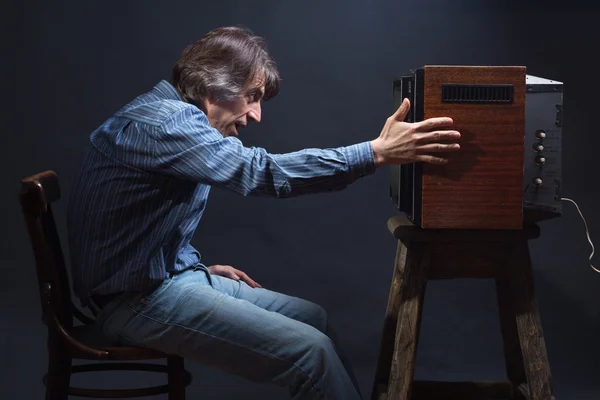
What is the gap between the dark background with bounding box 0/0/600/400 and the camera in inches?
165

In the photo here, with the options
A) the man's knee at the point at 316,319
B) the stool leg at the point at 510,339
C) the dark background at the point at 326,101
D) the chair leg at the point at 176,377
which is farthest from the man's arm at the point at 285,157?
the dark background at the point at 326,101

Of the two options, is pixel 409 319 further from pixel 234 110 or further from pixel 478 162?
pixel 234 110

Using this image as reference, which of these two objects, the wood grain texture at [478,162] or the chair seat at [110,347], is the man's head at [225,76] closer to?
the wood grain texture at [478,162]

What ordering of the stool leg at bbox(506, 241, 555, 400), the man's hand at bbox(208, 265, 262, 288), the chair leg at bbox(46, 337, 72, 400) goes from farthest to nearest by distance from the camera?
the man's hand at bbox(208, 265, 262, 288)
the stool leg at bbox(506, 241, 555, 400)
the chair leg at bbox(46, 337, 72, 400)

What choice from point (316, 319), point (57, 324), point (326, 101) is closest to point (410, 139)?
point (316, 319)

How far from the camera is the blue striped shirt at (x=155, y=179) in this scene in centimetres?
225

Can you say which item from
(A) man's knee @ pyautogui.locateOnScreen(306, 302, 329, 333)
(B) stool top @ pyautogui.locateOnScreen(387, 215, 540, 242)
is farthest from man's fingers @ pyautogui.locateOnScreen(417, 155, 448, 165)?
(A) man's knee @ pyautogui.locateOnScreen(306, 302, 329, 333)

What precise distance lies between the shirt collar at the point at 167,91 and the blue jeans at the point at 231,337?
533 millimetres

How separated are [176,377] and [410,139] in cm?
89

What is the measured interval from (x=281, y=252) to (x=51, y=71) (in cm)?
140

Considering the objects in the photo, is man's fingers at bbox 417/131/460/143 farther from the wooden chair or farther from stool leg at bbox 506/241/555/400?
the wooden chair

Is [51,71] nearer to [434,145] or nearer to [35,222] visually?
[35,222]

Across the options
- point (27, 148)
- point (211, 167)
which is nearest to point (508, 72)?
point (211, 167)

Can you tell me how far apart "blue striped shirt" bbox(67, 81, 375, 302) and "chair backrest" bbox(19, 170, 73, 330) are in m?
0.05
